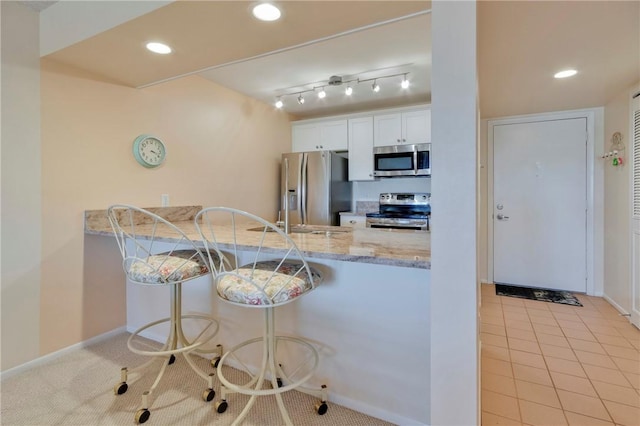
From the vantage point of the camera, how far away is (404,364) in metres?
1.51

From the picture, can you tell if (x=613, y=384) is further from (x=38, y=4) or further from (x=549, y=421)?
(x=38, y=4)

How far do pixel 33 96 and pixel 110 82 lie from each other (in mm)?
516

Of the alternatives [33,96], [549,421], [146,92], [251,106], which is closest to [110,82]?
[146,92]

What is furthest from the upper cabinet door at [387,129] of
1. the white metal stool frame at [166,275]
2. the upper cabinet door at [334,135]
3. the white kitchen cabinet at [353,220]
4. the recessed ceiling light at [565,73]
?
the white metal stool frame at [166,275]

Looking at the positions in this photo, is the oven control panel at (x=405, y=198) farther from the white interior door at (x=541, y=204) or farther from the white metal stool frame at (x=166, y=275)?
the white metal stool frame at (x=166, y=275)

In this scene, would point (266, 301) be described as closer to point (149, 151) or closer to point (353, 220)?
point (149, 151)

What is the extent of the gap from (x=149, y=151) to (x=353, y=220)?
2.38 m

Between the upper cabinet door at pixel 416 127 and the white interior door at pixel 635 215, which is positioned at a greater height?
the upper cabinet door at pixel 416 127

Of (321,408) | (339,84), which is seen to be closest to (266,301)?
(321,408)

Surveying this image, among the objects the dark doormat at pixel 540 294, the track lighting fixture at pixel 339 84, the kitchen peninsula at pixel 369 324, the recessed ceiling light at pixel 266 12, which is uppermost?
the track lighting fixture at pixel 339 84

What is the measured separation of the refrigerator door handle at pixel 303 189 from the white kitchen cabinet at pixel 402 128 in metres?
0.92

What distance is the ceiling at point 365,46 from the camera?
1.54m

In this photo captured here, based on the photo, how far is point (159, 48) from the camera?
1.90 metres

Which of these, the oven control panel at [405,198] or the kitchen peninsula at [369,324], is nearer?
the kitchen peninsula at [369,324]
